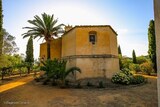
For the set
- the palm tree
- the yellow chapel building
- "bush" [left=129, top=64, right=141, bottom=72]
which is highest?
the palm tree

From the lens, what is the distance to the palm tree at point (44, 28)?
78.4 feet

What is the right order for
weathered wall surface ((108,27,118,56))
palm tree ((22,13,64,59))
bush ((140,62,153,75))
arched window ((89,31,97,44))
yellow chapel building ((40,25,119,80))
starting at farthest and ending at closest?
bush ((140,62,153,75)), palm tree ((22,13,64,59)), weathered wall surface ((108,27,118,56)), arched window ((89,31,97,44)), yellow chapel building ((40,25,119,80))

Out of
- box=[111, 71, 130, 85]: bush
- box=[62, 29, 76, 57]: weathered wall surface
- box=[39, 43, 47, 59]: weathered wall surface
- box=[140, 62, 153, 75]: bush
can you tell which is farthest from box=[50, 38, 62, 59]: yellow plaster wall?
box=[140, 62, 153, 75]: bush

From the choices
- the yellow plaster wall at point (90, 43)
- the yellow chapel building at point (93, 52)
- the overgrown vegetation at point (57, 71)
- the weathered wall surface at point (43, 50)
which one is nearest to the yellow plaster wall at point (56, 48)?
the weathered wall surface at point (43, 50)

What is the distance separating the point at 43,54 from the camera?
2722 cm

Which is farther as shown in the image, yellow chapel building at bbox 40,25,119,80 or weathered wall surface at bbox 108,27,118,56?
weathered wall surface at bbox 108,27,118,56

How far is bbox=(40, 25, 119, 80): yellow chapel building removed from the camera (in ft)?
64.2

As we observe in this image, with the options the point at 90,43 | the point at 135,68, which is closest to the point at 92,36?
the point at 90,43

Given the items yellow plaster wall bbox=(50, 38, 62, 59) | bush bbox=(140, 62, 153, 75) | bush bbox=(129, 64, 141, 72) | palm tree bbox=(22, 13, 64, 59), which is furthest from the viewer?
bush bbox=(129, 64, 141, 72)

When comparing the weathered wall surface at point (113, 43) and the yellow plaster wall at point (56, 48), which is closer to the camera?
the weathered wall surface at point (113, 43)

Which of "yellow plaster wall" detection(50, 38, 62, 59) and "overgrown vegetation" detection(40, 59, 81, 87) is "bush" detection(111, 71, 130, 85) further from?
"yellow plaster wall" detection(50, 38, 62, 59)

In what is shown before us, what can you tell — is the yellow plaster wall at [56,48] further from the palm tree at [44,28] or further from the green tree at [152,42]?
the green tree at [152,42]

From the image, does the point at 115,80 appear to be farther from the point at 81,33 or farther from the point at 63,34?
the point at 63,34

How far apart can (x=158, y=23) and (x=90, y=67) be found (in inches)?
703
